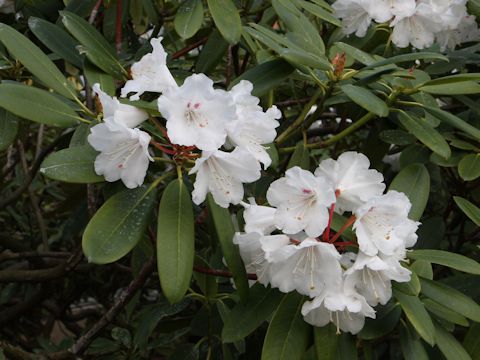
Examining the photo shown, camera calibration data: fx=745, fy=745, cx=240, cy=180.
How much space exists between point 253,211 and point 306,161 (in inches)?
12.4

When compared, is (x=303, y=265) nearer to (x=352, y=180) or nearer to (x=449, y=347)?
(x=352, y=180)

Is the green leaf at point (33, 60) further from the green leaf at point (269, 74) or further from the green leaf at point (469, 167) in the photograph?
the green leaf at point (469, 167)

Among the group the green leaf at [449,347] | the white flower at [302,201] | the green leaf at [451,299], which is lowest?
the green leaf at [449,347]

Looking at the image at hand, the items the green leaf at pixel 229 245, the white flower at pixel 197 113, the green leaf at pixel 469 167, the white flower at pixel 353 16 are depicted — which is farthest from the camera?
the white flower at pixel 353 16

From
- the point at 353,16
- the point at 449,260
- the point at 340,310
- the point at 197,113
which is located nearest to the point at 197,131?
the point at 197,113

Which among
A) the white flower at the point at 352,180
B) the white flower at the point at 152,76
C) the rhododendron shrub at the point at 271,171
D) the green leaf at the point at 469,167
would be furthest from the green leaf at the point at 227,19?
the green leaf at the point at 469,167

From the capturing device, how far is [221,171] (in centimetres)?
117

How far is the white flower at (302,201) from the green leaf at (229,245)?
3.5 inches

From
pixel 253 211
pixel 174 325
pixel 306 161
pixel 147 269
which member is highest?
pixel 253 211

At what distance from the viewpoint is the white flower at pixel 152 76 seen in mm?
1202

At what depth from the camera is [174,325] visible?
77.4 inches

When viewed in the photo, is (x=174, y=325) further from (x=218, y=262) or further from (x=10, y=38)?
(x=10, y=38)

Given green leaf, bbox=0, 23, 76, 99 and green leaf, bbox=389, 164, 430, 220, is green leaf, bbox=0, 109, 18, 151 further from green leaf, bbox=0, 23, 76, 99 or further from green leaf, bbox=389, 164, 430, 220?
green leaf, bbox=389, 164, 430, 220

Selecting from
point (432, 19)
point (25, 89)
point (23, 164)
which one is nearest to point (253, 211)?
point (25, 89)
